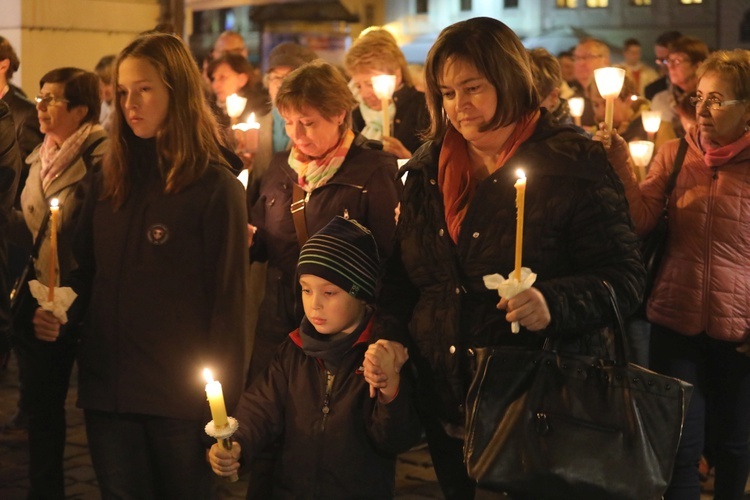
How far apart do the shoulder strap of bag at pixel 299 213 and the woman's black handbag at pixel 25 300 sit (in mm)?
1271

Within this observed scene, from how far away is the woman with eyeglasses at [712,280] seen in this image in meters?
5.28

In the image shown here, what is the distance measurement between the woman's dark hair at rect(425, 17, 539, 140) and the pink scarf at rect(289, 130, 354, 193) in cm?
180

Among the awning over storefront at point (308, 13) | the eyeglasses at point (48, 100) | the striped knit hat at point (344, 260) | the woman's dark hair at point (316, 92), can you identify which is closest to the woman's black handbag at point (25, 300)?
the eyeglasses at point (48, 100)

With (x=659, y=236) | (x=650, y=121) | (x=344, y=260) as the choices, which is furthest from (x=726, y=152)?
(x=650, y=121)

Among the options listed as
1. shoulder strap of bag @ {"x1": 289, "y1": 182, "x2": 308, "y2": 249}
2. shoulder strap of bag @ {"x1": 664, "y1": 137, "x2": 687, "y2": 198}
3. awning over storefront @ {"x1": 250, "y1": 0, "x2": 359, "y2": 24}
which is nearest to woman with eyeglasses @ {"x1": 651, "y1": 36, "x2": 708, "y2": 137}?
shoulder strap of bag @ {"x1": 664, "y1": 137, "x2": 687, "y2": 198}

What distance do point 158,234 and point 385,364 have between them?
43.7 inches

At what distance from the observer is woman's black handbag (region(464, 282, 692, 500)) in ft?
11.2

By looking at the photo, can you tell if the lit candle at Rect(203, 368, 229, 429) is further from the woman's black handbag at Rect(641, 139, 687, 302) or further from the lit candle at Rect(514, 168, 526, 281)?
the woman's black handbag at Rect(641, 139, 687, 302)

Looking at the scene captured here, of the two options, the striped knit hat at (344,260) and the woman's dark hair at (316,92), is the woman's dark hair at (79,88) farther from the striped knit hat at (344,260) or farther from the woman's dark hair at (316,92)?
the striped knit hat at (344,260)

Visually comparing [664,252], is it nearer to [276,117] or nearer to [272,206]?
[272,206]

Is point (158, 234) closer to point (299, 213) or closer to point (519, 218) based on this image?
point (299, 213)

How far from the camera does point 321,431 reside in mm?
4145

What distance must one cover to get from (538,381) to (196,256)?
4.99 feet

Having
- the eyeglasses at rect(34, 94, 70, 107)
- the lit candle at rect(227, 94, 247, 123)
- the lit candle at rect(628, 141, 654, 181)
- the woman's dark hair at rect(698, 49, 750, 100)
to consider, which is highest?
the woman's dark hair at rect(698, 49, 750, 100)
